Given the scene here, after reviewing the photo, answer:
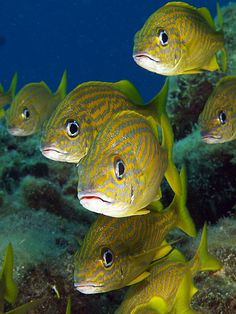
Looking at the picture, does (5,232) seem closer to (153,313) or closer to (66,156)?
(66,156)

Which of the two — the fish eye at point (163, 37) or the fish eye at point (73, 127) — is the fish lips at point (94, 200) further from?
the fish eye at point (163, 37)

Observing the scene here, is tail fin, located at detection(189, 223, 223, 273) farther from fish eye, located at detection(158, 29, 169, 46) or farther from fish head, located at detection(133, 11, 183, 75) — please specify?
fish eye, located at detection(158, 29, 169, 46)

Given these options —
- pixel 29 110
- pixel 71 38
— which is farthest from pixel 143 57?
pixel 71 38

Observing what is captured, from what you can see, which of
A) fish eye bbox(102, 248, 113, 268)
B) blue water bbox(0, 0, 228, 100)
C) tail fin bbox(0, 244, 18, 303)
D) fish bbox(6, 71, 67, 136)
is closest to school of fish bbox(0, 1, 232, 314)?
fish eye bbox(102, 248, 113, 268)

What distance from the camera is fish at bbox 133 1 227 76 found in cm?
327

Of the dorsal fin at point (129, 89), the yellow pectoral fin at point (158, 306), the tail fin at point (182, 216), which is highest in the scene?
the dorsal fin at point (129, 89)

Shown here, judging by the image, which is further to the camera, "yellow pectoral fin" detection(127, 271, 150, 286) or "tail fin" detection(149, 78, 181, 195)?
"yellow pectoral fin" detection(127, 271, 150, 286)

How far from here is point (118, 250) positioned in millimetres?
3115

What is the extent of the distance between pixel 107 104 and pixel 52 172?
521cm

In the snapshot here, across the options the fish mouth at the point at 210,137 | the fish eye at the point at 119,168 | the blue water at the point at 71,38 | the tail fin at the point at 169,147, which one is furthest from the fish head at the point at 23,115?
the blue water at the point at 71,38

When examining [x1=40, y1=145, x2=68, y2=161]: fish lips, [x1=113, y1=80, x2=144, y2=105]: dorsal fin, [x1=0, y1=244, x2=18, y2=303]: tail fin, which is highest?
[x1=113, y1=80, x2=144, y2=105]: dorsal fin

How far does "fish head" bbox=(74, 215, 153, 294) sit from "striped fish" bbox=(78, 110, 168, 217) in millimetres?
525

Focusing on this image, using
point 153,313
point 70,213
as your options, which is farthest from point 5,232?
point 153,313

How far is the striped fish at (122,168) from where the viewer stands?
7.61 feet
